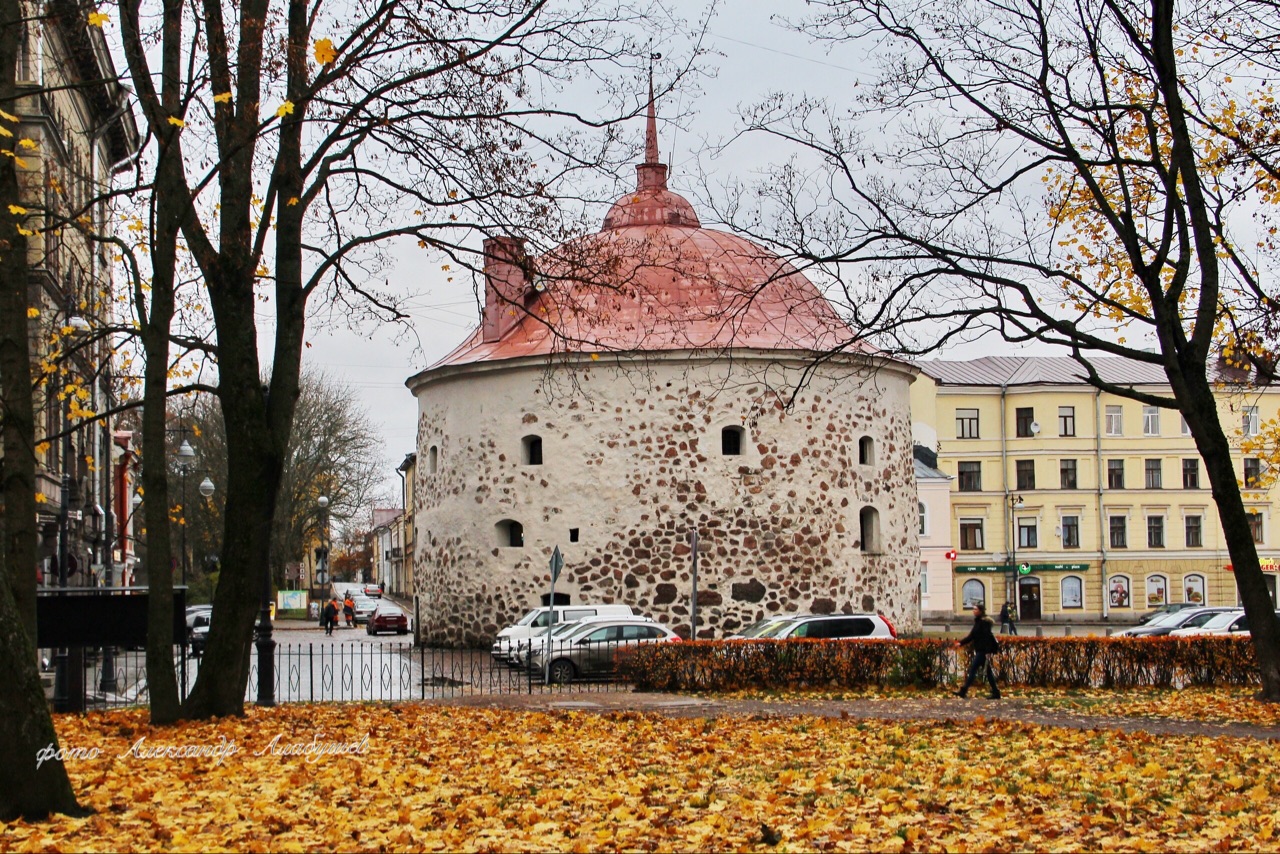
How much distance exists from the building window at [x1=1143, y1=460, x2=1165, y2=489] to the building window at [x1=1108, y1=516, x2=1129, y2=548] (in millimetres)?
1962

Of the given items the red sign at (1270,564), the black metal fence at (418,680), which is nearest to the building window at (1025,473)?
the red sign at (1270,564)

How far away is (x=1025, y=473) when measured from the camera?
2520 inches

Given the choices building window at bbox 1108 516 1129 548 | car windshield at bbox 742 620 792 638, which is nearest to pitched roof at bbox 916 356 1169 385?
building window at bbox 1108 516 1129 548

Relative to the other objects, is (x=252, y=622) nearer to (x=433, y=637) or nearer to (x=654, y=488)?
(x=654, y=488)

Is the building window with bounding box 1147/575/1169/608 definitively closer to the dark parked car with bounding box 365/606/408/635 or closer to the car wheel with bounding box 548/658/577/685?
the dark parked car with bounding box 365/606/408/635

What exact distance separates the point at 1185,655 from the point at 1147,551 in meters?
44.5

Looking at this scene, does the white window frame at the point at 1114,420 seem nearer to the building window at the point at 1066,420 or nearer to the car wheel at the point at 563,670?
the building window at the point at 1066,420

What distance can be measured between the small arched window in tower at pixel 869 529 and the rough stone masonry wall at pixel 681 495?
0.57 feet

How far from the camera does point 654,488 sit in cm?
3297

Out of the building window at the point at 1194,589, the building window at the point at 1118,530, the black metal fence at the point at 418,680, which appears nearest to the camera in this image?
the black metal fence at the point at 418,680

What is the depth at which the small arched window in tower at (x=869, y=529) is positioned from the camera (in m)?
34.3

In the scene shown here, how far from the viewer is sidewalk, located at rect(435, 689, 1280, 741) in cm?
1494

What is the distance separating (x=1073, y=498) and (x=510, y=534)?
1456 inches

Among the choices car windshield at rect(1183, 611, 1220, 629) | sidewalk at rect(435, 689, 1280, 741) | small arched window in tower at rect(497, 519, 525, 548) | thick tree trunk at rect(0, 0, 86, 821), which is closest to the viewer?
thick tree trunk at rect(0, 0, 86, 821)
